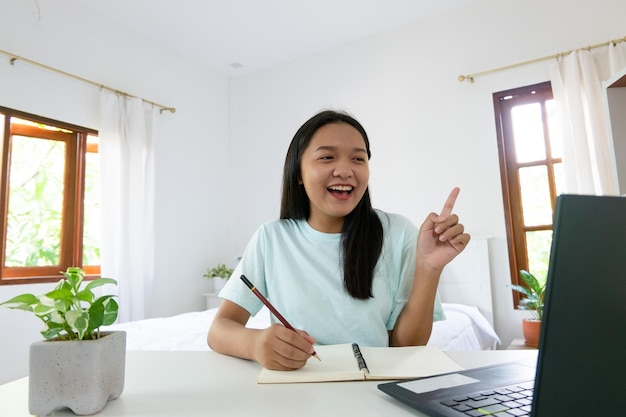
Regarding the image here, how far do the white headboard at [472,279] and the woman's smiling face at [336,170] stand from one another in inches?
80.2

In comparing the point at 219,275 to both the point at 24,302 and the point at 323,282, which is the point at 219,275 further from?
the point at 24,302

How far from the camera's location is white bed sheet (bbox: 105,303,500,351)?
5.52 feet

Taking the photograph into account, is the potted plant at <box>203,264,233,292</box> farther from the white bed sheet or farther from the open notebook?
the open notebook

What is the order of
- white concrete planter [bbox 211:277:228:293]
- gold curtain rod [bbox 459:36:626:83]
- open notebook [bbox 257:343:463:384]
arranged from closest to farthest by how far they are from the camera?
open notebook [bbox 257:343:463:384]
gold curtain rod [bbox 459:36:626:83]
white concrete planter [bbox 211:277:228:293]

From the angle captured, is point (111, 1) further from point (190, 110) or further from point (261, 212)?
point (261, 212)

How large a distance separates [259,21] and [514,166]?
7.41ft

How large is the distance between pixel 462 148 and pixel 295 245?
2.36 metres

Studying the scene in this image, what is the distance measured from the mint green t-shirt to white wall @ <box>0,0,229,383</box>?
7.61 ft

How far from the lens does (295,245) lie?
1075 millimetres

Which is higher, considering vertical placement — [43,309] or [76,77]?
[76,77]

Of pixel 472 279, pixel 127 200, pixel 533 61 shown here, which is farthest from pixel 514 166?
pixel 127 200

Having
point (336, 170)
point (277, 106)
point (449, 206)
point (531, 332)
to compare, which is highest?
point (277, 106)

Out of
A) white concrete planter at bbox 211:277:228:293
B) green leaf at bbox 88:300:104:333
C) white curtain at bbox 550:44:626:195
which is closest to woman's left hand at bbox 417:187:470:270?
green leaf at bbox 88:300:104:333

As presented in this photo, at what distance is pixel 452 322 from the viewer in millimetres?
2137
